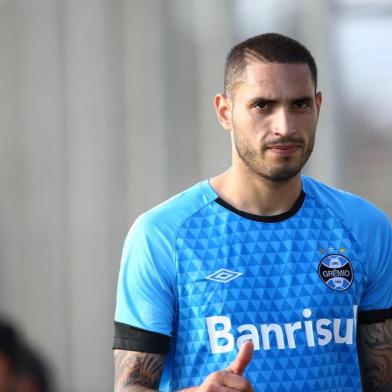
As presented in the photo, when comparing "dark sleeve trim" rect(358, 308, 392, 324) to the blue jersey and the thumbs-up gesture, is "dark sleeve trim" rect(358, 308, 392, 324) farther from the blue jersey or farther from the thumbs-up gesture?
the thumbs-up gesture

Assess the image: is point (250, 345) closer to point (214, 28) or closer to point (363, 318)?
point (363, 318)

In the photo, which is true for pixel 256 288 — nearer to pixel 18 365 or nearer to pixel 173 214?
pixel 173 214

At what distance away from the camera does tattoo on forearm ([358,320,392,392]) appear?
2.92 meters

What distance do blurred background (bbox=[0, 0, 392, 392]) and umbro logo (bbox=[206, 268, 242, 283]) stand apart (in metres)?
1.38

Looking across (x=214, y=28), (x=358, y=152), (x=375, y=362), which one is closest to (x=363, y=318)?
(x=375, y=362)

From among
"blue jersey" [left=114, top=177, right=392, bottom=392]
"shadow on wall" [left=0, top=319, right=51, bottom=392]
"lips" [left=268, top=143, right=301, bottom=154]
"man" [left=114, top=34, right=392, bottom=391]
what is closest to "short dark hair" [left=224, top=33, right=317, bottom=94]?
"man" [left=114, top=34, right=392, bottom=391]

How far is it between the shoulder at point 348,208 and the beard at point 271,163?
0.59ft

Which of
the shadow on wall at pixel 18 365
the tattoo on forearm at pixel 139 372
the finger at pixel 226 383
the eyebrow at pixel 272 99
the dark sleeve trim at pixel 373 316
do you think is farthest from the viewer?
the shadow on wall at pixel 18 365

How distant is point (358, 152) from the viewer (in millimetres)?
4156

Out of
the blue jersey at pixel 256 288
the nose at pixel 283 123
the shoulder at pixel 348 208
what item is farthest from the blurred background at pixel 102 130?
the nose at pixel 283 123

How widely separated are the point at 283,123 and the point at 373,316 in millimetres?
607

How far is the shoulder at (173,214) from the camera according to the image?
9.18 feet

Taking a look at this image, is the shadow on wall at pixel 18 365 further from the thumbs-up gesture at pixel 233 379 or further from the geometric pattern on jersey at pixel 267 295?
the thumbs-up gesture at pixel 233 379

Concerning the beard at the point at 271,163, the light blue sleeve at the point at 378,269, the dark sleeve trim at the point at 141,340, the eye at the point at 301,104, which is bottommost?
the dark sleeve trim at the point at 141,340
